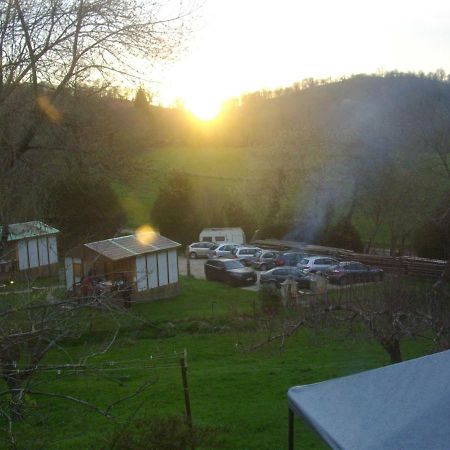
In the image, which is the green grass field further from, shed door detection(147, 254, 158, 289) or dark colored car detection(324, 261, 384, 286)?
dark colored car detection(324, 261, 384, 286)

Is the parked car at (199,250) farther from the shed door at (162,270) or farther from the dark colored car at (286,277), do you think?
the shed door at (162,270)

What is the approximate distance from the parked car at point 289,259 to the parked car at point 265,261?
343mm

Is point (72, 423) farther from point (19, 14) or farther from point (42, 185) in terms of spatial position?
point (19, 14)

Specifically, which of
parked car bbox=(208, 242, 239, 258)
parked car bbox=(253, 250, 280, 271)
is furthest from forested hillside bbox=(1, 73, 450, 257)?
parked car bbox=(253, 250, 280, 271)

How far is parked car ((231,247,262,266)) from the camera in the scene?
3166cm

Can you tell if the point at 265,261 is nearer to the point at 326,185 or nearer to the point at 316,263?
the point at 316,263

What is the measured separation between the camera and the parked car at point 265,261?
3098 centimetres

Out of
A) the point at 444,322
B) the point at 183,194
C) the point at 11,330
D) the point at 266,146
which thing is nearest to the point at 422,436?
the point at 11,330

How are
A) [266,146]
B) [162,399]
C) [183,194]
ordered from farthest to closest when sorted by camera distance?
[266,146]
[183,194]
[162,399]

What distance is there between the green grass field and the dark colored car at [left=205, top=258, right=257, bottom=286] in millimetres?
5152

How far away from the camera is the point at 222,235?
1508 inches

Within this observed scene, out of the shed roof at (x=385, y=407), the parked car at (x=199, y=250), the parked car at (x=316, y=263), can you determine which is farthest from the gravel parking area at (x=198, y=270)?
the shed roof at (x=385, y=407)

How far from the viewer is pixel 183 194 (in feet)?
122

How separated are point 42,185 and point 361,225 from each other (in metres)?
31.1
